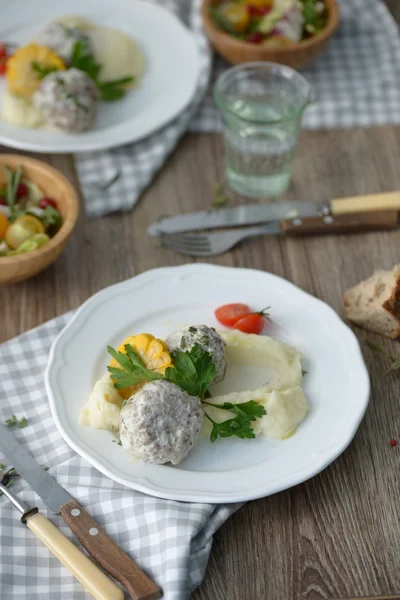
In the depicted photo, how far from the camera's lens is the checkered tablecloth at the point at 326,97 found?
3.71 meters

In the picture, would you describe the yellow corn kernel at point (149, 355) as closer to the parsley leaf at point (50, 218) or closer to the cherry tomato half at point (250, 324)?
the cherry tomato half at point (250, 324)

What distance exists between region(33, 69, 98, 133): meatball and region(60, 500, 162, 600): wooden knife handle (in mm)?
2002

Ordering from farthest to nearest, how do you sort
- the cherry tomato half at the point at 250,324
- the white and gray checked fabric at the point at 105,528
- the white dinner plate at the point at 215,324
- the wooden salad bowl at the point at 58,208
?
1. the wooden salad bowl at the point at 58,208
2. the cherry tomato half at the point at 250,324
3. the white dinner plate at the point at 215,324
4. the white and gray checked fabric at the point at 105,528

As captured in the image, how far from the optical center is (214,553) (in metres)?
2.36

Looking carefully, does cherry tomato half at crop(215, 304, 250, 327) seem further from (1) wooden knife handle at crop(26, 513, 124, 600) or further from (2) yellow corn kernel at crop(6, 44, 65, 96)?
(2) yellow corn kernel at crop(6, 44, 65, 96)

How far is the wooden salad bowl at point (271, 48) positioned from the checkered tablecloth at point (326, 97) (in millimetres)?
164

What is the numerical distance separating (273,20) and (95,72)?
1.05 m

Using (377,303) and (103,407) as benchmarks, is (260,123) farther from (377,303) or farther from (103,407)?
(103,407)

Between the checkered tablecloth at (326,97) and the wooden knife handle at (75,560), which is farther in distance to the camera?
the checkered tablecloth at (326,97)

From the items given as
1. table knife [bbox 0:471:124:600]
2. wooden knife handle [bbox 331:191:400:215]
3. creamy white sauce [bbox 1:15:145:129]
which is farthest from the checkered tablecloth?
table knife [bbox 0:471:124:600]

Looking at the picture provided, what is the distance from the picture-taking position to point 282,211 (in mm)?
3471

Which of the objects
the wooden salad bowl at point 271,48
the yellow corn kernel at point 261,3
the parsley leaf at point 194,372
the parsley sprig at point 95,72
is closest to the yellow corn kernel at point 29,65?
the parsley sprig at point 95,72

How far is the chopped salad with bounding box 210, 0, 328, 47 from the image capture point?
406 cm

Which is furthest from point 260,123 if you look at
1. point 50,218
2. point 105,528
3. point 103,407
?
point 105,528
